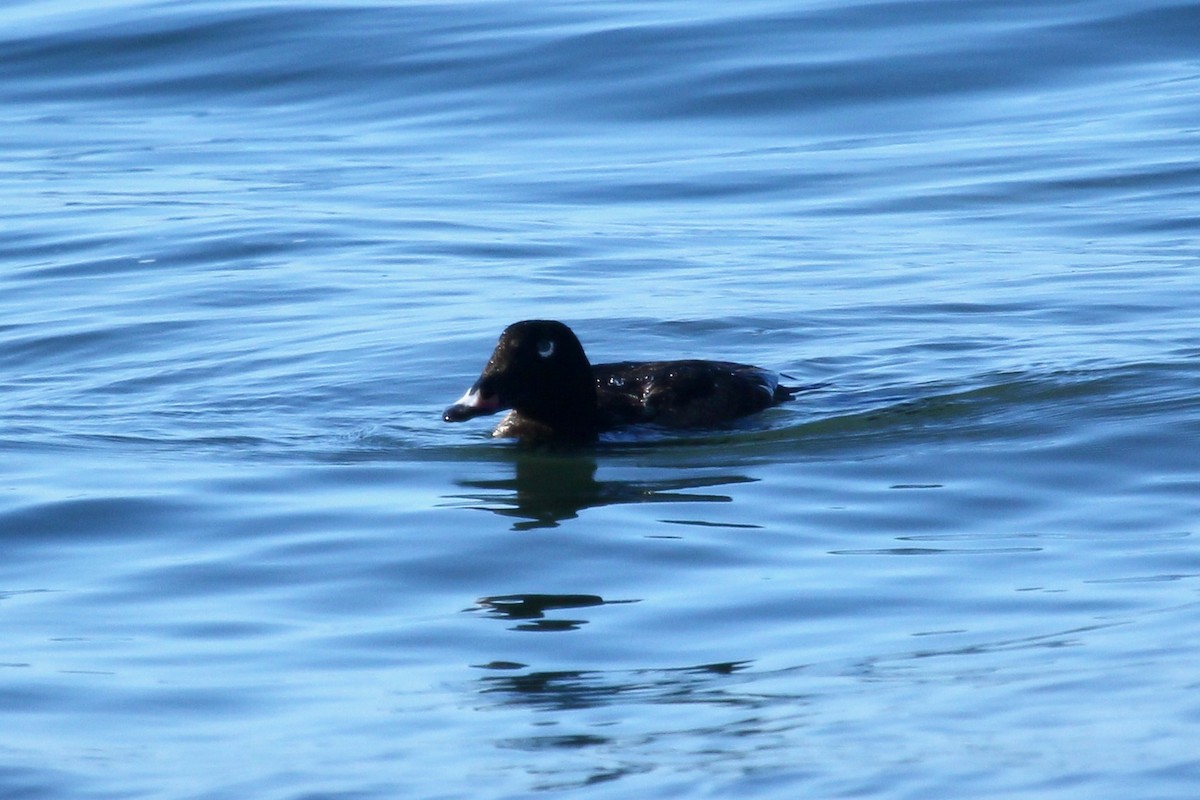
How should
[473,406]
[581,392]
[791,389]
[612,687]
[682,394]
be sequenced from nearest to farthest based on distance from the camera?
[612,687] < [473,406] < [581,392] < [682,394] < [791,389]

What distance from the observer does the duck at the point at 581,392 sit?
31.3 ft

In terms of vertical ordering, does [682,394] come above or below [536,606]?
above

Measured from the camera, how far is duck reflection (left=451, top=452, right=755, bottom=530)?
27.1 feet

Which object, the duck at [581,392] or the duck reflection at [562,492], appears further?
the duck at [581,392]

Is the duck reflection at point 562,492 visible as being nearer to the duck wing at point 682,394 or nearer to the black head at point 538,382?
the black head at point 538,382

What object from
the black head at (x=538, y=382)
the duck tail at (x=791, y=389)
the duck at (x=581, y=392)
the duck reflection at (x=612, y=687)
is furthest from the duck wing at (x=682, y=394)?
the duck reflection at (x=612, y=687)

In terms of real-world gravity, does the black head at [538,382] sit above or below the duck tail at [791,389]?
above

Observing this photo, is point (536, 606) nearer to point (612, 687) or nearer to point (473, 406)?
point (612, 687)

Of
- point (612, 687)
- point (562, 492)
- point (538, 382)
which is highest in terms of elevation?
point (538, 382)

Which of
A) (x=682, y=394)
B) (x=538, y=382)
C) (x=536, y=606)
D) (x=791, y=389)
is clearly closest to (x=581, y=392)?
(x=538, y=382)

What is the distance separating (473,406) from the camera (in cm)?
945

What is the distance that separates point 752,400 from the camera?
9945mm

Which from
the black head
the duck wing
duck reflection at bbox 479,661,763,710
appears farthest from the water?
the black head

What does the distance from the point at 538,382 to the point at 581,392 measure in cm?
25
